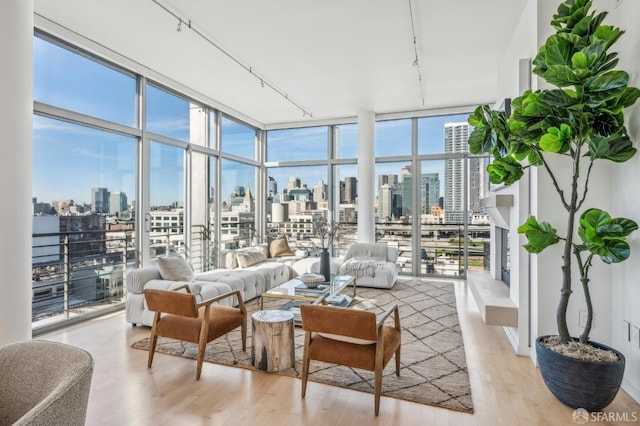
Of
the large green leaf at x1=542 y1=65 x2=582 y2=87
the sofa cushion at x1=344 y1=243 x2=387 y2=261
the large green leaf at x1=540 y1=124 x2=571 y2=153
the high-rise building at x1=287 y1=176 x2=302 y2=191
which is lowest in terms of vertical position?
the sofa cushion at x1=344 y1=243 x2=387 y2=261

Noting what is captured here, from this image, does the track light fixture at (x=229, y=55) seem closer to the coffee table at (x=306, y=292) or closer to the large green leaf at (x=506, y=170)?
the coffee table at (x=306, y=292)

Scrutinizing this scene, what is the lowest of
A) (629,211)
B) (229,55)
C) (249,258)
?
(249,258)

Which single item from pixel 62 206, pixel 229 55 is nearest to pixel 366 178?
pixel 229 55

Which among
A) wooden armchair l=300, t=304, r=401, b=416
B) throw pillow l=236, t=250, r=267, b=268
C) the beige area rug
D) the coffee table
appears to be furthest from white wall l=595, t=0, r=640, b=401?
throw pillow l=236, t=250, r=267, b=268

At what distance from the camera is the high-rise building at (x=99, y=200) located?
169 inches

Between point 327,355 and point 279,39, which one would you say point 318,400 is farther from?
point 279,39

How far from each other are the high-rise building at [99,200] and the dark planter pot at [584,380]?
489cm

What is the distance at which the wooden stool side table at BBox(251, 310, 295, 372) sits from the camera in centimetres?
280

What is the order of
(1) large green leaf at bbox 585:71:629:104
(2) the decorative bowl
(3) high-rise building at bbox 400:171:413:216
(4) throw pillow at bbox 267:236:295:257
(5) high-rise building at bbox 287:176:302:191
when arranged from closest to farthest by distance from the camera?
(1) large green leaf at bbox 585:71:629:104 < (2) the decorative bowl < (4) throw pillow at bbox 267:236:295:257 < (3) high-rise building at bbox 400:171:413:216 < (5) high-rise building at bbox 287:176:302:191

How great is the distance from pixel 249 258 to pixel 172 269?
1928 mm

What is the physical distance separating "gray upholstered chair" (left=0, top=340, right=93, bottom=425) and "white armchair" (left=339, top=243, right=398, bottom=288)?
4.76 meters

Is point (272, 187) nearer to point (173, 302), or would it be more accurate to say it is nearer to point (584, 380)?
point (173, 302)

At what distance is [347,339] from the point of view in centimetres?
238

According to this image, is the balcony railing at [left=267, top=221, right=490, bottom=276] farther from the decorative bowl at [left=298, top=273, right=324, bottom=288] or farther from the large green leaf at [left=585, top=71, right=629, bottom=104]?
the large green leaf at [left=585, top=71, right=629, bottom=104]
